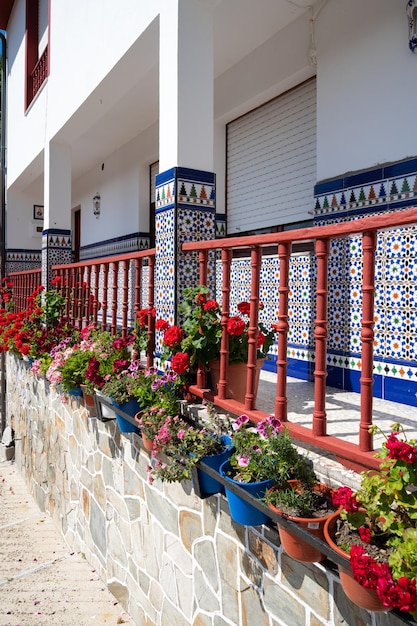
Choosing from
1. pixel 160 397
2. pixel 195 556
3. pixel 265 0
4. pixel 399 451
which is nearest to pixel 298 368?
pixel 160 397

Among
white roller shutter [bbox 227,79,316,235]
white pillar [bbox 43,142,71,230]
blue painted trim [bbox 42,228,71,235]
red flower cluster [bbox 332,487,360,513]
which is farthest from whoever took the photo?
blue painted trim [bbox 42,228,71,235]

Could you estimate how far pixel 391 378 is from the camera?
349 centimetres

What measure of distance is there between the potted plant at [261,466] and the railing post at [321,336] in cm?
17

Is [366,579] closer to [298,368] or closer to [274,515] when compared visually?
[274,515]

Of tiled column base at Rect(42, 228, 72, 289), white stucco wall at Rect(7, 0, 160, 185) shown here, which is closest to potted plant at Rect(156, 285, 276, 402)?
white stucco wall at Rect(7, 0, 160, 185)

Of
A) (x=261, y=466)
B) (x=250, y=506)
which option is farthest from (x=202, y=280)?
(x=250, y=506)

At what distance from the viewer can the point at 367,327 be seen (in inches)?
80.7

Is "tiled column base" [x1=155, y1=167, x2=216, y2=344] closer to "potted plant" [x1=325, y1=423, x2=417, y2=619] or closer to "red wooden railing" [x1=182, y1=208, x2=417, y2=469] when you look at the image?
"red wooden railing" [x1=182, y1=208, x2=417, y2=469]

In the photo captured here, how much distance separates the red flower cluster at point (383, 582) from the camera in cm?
148

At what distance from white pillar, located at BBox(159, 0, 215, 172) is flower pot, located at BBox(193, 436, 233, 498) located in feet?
6.60

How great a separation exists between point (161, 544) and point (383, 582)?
2316 millimetres

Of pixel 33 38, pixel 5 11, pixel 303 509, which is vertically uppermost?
pixel 5 11

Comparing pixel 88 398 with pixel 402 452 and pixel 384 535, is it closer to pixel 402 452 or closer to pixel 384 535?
pixel 384 535

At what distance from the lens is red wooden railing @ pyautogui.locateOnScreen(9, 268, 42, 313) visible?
828cm
